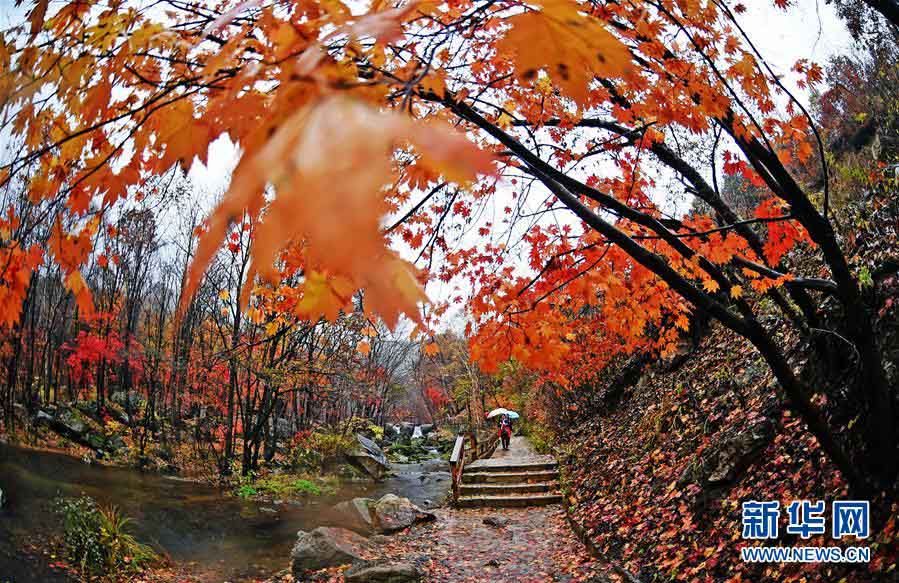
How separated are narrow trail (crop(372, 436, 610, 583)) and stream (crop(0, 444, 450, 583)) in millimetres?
2524

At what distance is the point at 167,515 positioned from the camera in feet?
32.8

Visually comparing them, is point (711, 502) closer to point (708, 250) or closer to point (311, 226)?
point (708, 250)

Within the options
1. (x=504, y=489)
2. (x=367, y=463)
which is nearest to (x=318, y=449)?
(x=367, y=463)

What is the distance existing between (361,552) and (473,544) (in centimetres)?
173

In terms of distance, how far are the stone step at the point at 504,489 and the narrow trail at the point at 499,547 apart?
22.3 inches

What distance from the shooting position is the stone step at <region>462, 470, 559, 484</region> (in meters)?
10.5

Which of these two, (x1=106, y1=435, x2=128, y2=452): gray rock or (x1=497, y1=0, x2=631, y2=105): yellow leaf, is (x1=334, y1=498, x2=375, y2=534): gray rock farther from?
(x1=497, y1=0, x2=631, y2=105): yellow leaf

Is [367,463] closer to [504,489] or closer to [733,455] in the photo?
[504,489]

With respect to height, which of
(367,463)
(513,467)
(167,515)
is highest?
(513,467)

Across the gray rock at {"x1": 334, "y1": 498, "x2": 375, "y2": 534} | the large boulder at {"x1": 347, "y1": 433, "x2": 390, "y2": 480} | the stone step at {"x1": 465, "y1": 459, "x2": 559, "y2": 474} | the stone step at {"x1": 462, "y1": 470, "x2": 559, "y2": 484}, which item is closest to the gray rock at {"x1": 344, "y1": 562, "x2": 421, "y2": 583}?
the gray rock at {"x1": 334, "y1": 498, "x2": 375, "y2": 534}

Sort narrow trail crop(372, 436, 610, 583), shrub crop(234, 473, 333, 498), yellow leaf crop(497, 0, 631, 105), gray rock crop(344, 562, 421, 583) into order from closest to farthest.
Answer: yellow leaf crop(497, 0, 631, 105), gray rock crop(344, 562, 421, 583), narrow trail crop(372, 436, 610, 583), shrub crop(234, 473, 333, 498)

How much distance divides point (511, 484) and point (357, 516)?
341cm

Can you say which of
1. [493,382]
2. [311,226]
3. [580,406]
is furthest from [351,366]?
[311,226]

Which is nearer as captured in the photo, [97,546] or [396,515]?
[97,546]
